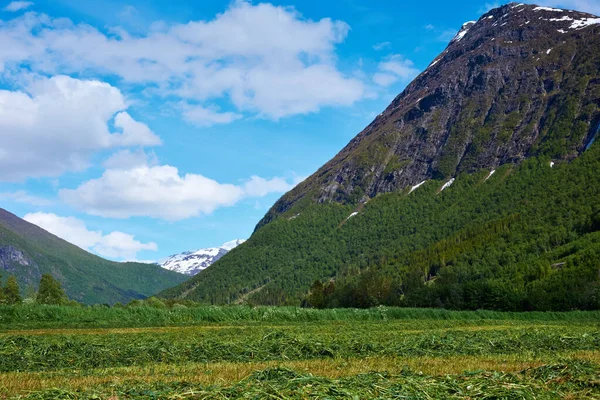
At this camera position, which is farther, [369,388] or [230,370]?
Answer: [230,370]

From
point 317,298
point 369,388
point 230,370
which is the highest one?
point 369,388

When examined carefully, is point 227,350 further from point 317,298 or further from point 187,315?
point 317,298

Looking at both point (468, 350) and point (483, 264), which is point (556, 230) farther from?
point (468, 350)

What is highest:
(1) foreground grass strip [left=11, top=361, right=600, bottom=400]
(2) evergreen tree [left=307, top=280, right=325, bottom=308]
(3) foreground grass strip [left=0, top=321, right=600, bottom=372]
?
(1) foreground grass strip [left=11, top=361, right=600, bottom=400]

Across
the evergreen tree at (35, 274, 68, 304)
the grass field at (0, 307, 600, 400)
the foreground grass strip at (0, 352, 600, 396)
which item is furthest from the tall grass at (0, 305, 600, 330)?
the evergreen tree at (35, 274, 68, 304)

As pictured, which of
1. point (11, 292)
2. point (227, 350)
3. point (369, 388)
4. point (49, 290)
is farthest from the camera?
point (49, 290)

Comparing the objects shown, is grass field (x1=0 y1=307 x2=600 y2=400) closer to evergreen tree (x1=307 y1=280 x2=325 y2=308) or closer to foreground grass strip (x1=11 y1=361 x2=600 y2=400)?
foreground grass strip (x1=11 y1=361 x2=600 y2=400)

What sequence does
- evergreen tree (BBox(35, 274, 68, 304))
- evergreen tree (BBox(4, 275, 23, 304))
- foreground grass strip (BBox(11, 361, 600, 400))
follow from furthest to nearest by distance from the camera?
evergreen tree (BBox(35, 274, 68, 304)) < evergreen tree (BBox(4, 275, 23, 304)) < foreground grass strip (BBox(11, 361, 600, 400))

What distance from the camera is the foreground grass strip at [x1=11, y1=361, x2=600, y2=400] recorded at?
36.9 ft

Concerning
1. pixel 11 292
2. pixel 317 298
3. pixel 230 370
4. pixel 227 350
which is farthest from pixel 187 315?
pixel 317 298

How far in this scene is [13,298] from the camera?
108688 mm

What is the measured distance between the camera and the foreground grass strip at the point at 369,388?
11.2 meters

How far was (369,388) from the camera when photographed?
11812 millimetres

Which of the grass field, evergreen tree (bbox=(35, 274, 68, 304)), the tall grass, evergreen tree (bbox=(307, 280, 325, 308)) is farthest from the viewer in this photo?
evergreen tree (bbox=(307, 280, 325, 308))
